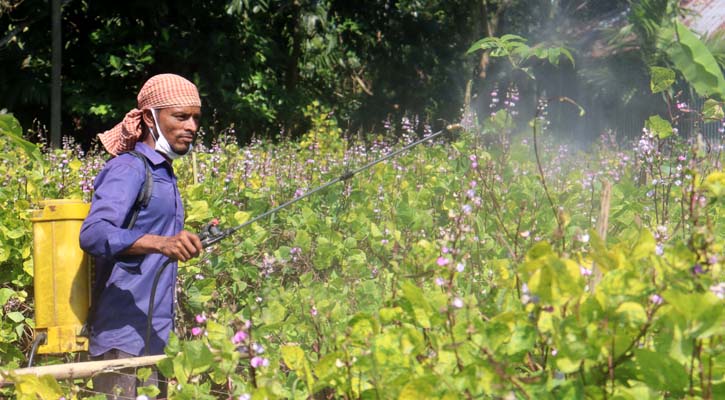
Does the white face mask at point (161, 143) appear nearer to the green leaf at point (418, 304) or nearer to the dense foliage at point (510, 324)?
the dense foliage at point (510, 324)

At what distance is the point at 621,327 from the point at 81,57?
1569cm

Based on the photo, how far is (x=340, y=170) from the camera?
5914 mm

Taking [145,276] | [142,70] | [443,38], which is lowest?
[145,276]

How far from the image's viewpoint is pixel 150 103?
9.73 feet

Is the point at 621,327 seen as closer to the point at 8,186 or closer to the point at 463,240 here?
the point at 463,240

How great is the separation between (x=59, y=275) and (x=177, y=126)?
60 centimetres

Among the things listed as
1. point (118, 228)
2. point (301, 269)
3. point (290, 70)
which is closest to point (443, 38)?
point (290, 70)

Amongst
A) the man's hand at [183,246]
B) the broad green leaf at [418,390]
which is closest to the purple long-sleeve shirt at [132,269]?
the man's hand at [183,246]

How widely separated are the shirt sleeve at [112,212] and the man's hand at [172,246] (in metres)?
0.03

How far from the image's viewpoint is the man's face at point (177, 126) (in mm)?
2963

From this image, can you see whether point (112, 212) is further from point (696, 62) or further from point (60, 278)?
point (696, 62)

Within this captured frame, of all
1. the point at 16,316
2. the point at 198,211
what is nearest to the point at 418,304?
the point at 198,211

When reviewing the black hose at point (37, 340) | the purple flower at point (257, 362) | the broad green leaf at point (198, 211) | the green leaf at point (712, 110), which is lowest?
the purple flower at point (257, 362)

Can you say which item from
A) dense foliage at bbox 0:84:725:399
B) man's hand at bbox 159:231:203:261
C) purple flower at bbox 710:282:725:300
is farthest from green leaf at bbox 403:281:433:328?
man's hand at bbox 159:231:203:261
